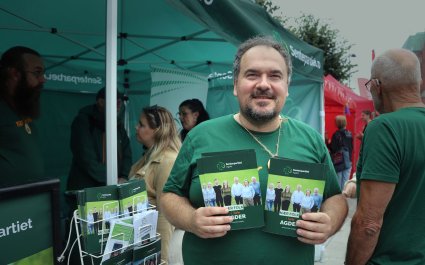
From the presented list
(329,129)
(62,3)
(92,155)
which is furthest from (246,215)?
(329,129)

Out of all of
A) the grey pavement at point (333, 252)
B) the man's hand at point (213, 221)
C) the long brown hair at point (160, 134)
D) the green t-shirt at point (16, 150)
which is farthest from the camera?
the grey pavement at point (333, 252)

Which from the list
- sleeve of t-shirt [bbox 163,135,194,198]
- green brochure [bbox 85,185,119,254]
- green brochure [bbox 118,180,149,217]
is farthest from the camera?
green brochure [bbox 118,180,149,217]

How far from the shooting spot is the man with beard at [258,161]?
147cm

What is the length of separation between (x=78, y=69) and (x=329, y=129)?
9.13m

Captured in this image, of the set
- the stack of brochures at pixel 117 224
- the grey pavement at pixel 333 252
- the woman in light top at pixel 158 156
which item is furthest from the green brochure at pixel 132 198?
the grey pavement at pixel 333 252

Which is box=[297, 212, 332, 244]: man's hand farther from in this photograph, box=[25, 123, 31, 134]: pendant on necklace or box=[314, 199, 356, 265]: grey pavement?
box=[314, 199, 356, 265]: grey pavement

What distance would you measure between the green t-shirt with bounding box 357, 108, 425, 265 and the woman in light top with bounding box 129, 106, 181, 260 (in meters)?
1.40

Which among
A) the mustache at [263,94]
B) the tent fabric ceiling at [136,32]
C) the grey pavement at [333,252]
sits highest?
the tent fabric ceiling at [136,32]

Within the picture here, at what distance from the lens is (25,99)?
2.56m

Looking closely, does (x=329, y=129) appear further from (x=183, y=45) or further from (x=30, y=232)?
(x=30, y=232)

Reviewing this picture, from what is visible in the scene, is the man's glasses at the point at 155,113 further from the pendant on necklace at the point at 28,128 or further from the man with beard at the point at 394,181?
the man with beard at the point at 394,181

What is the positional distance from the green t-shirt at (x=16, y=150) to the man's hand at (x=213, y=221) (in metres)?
1.17

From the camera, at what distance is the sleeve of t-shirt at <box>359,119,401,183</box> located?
157 cm

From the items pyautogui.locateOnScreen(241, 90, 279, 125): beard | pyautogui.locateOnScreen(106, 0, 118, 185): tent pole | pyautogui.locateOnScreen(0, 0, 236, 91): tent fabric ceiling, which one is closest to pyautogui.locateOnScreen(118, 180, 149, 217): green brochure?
pyautogui.locateOnScreen(106, 0, 118, 185): tent pole
